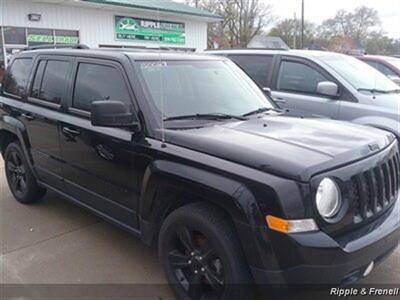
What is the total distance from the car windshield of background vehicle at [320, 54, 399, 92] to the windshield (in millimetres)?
2592

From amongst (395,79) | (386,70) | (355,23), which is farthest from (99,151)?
(355,23)

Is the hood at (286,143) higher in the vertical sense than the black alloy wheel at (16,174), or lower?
higher

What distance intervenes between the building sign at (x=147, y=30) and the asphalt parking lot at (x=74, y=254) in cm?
1558

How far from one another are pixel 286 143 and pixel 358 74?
13.9 feet

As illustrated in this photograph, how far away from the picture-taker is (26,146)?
4914mm

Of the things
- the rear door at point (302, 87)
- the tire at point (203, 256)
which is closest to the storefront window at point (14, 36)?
the rear door at point (302, 87)

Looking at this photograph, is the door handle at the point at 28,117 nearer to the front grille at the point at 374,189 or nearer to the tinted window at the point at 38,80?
the tinted window at the point at 38,80

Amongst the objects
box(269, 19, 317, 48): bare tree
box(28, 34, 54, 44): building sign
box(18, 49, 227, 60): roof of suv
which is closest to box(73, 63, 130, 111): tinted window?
box(18, 49, 227, 60): roof of suv

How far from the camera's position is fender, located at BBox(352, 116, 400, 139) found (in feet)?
18.4

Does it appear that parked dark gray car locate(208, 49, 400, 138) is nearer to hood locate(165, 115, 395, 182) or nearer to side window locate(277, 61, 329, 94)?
side window locate(277, 61, 329, 94)

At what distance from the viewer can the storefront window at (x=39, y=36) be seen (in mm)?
16875

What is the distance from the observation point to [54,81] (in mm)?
4391

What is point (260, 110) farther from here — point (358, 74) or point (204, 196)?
point (358, 74)

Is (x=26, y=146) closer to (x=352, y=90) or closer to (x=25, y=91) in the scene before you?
(x=25, y=91)
